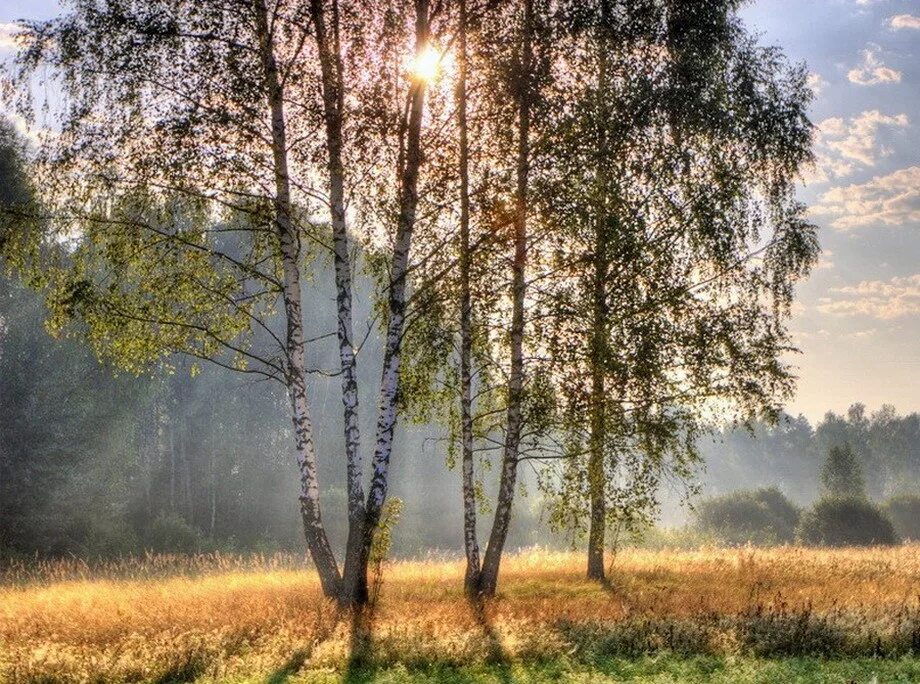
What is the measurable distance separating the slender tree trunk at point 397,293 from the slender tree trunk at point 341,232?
0.29 metres

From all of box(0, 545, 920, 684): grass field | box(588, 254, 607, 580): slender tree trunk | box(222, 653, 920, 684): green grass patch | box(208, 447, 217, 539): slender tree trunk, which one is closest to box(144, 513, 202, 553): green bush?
box(208, 447, 217, 539): slender tree trunk

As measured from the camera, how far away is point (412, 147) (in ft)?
40.2

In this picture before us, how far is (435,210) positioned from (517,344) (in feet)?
8.38

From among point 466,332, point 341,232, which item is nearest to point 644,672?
point 466,332

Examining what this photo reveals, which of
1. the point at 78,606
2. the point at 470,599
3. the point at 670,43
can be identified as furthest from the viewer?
the point at 670,43

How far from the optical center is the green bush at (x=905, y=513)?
5281cm

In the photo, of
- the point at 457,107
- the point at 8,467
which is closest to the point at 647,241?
the point at 457,107

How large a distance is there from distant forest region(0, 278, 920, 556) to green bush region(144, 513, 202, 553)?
0.19ft

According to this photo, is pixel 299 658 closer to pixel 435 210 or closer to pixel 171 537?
pixel 435 210

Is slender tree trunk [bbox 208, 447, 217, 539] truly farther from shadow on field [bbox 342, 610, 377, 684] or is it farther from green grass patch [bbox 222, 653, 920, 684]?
green grass patch [bbox 222, 653, 920, 684]

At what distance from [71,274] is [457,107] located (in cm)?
651

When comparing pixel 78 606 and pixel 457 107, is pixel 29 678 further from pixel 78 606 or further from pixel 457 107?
pixel 457 107

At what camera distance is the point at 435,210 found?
43.3ft

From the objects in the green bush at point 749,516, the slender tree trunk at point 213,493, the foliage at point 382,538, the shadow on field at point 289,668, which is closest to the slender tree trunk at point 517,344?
the foliage at point 382,538
